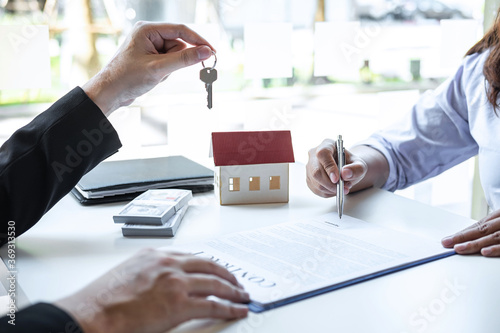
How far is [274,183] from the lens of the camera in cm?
124

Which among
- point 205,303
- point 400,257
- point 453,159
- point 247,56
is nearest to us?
point 205,303

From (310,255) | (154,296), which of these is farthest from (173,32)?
(154,296)

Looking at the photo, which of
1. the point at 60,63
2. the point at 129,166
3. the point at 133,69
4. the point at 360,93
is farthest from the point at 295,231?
the point at 360,93

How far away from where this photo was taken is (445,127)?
1.52m

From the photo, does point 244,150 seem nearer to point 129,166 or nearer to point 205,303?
point 129,166

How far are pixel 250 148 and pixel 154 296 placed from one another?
589 millimetres

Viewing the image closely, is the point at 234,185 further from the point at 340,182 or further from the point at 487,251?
the point at 487,251

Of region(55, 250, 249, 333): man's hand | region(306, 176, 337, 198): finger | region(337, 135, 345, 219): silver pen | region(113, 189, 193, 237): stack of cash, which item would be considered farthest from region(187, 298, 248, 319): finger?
region(306, 176, 337, 198): finger

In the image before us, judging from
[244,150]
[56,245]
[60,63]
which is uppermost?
[60,63]

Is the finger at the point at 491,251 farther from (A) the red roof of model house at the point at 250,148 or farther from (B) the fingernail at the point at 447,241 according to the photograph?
(A) the red roof of model house at the point at 250,148

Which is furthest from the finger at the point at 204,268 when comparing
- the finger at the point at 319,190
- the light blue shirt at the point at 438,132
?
the light blue shirt at the point at 438,132

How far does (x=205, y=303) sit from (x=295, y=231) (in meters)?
0.37

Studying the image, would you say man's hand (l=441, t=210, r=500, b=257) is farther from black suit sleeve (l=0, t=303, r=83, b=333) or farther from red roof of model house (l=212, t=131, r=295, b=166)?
black suit sleeve (l=0, t=303, r=83, b=333)

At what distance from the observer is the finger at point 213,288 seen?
700mm
